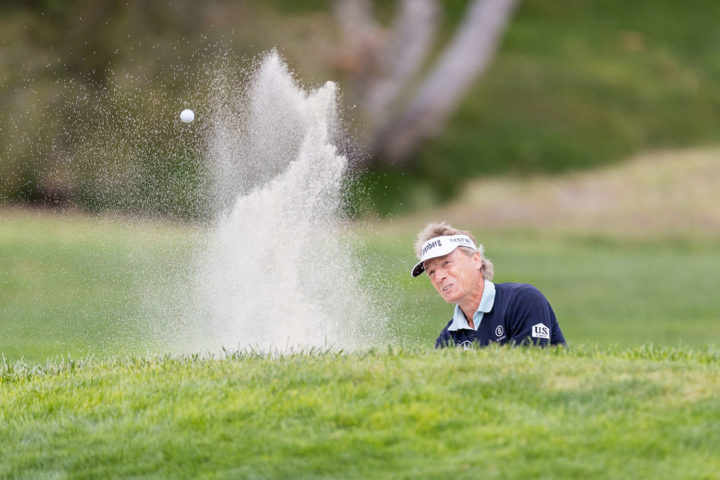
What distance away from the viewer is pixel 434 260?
7.26 m

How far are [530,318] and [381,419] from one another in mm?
1634

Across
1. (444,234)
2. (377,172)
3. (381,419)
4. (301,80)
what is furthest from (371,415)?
(377,172)

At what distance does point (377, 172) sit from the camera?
3147 cm

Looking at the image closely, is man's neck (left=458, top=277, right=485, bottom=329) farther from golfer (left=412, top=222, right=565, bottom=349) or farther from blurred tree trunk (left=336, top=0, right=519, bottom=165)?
blurred tree trunk (left=336, top=0, right=519, bottom=165)

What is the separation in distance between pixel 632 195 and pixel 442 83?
6814 mm

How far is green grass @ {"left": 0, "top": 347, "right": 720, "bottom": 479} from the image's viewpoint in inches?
210

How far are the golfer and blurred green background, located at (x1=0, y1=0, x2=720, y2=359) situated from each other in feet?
14.2

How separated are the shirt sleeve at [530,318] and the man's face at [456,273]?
0.33m

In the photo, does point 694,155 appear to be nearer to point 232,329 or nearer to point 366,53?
point 366,53

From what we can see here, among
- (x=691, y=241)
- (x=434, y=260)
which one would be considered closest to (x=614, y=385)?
(x=434, y=260)

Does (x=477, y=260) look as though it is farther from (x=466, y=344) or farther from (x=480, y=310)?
(x=466, y=344)

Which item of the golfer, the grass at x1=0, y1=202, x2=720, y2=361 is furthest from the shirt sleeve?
the grass at x1=0, y1=202, x2=720, y2=361

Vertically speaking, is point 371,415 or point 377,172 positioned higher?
point 377,172

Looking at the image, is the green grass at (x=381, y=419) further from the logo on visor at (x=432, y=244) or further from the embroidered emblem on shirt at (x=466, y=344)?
the logo on visor at (x=432, y=244)
